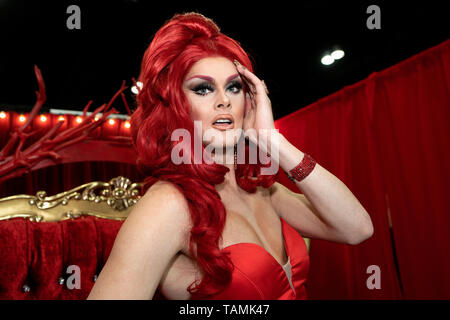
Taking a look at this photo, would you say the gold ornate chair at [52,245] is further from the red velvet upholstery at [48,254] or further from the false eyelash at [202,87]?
the false eyelash at [202,87]

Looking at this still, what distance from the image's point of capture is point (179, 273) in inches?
41.1

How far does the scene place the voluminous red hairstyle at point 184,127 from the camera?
0.99 m

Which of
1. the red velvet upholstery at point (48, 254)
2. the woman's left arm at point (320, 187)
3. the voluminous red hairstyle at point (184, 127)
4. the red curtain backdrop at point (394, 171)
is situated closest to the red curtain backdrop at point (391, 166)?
the red curtain backdrop at point (394, 171)

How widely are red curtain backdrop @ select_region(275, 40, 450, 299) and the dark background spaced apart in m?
0.23

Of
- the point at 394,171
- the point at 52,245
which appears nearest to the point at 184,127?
the point at 52,245

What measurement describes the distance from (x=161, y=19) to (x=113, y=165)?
311 centimetres

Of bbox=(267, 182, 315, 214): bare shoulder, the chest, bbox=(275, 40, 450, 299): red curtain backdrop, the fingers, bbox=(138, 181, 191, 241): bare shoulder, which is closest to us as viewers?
bbox=(138, 181, 191, 241): bare shoulder

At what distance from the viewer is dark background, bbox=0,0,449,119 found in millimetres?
2666

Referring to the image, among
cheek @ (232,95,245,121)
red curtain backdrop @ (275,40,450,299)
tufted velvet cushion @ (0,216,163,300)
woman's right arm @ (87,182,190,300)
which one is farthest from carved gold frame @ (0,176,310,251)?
red curtain backdrop @ (275,40,450,299)

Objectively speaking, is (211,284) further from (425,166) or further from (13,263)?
(425,166)

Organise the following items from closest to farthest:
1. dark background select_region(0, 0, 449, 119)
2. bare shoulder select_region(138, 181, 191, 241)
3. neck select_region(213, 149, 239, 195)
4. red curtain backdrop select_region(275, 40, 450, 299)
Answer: bare shoulder select_region(138, 181, 191, 241) < neck select_region(213, 149, 239, 195) < dark background select_region(0, 0, 449, 119) < red curtain backdrop select_region(275, 40, 450, 299)

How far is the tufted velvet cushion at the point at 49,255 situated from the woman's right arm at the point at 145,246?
122cm

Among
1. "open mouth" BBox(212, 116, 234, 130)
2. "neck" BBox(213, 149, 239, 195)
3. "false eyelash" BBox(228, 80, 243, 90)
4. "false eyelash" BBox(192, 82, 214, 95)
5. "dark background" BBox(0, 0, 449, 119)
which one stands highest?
"dark background" BBox(0, 0, 449, 119)

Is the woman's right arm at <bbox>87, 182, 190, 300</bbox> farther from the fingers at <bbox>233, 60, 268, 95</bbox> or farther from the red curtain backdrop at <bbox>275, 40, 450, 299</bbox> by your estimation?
the red curtain backdrop at <bbox>275, 40, 450, 299</bbox>
